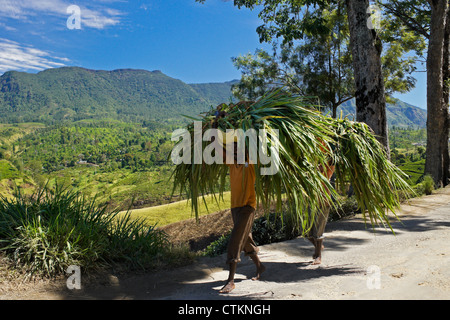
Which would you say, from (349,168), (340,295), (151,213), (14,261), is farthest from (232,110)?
(151,213)

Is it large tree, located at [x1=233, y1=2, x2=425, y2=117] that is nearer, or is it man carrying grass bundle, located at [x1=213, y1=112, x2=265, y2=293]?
man carrying grass bundle, located at [x1=213, y1=112, x2=265, y2=293]

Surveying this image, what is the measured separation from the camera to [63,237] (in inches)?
206

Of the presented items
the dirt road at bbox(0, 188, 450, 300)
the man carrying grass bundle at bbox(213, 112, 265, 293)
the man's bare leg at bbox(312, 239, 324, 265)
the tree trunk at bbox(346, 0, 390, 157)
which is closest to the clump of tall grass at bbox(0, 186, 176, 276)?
the dirt road at bbox(0, 188, 450, 300)

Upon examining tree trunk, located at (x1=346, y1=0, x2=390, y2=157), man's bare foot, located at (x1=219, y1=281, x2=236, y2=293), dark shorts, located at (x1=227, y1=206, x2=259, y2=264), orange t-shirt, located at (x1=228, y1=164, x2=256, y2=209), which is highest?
tree trunk, located at (x1=346, y1=0, x2=390, y2=157)

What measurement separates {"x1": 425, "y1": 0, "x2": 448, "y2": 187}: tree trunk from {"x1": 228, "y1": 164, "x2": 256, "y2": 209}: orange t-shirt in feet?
48.6

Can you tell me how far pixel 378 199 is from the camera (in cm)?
565

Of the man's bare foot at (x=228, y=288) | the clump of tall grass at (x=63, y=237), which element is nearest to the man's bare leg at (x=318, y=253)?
the man's bare foot at (x=228, y=288)

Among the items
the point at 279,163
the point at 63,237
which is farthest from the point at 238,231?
the point at 63,237

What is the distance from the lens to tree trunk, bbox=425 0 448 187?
15750 mm

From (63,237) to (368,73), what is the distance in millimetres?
9075

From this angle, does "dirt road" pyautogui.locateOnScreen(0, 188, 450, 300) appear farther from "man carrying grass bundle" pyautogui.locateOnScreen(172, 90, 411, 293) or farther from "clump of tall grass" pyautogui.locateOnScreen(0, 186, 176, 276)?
"man carrying grass bundle" pyautogui.locateOnScreen(172, 90, 411, 293)

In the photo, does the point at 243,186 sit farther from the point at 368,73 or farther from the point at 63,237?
the point at 368,73

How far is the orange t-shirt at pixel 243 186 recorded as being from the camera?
15.8 ft

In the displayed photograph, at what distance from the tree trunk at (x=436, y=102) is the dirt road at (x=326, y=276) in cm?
1043
